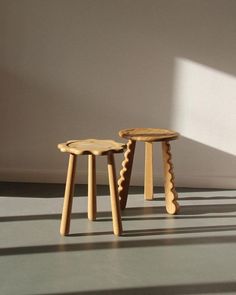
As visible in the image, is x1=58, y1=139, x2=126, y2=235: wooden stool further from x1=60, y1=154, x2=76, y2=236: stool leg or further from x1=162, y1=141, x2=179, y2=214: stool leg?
x1=162, y1=141, x2=179, y2=214: stool leg

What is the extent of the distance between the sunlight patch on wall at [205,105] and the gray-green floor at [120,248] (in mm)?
333

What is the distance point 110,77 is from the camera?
95.0 inches

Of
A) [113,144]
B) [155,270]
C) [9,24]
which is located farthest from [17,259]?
[9,24]

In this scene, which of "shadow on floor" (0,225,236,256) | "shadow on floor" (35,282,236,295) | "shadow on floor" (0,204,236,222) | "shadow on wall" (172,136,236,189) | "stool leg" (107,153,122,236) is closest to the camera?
"shadow on floor" (35,282,236,295)

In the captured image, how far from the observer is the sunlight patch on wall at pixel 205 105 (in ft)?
7.75

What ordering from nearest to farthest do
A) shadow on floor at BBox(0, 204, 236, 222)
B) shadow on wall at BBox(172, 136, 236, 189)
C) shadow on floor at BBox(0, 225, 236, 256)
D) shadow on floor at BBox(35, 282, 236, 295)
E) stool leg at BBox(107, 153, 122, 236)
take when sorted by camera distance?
shadow on floor at BBox(35, 282, 236, 295) < shadow on floor at BBox(0, 225, 236, 256) < stool leg at BBox(107, 153, 122, 236) < shadow on floor at BBox(0, 204, 236, 222) < shadow on wall at BBox(172, 136, 236, 189)

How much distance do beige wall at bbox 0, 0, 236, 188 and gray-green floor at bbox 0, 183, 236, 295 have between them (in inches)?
11.0

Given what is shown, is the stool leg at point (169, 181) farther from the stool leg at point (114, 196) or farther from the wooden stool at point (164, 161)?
the stool leg at point (114, 196)

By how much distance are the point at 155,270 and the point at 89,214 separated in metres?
0.52

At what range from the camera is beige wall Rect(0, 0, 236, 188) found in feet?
7.66

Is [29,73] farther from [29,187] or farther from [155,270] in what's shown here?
[155,270]

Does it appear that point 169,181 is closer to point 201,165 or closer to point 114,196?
point 114,196

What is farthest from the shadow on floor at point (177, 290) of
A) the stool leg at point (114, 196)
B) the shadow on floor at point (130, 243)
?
the stool leg at point (114, 196)

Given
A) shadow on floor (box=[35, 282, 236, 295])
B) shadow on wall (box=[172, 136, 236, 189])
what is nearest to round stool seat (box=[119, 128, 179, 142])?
shadow on wall (box=[172, 136, 236, 189])
